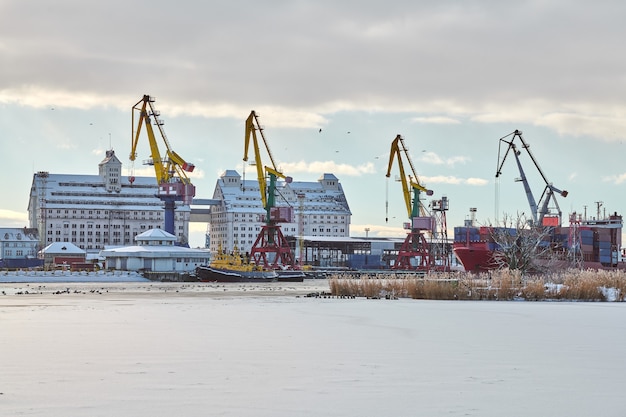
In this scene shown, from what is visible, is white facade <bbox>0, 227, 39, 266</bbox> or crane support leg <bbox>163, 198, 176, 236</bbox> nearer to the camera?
crane support leg <bbox>163, 198, 176, 236</bbox>

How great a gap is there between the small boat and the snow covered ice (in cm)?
8197

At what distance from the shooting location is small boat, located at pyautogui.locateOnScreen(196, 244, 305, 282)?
10725 centimetres

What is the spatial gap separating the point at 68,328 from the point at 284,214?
109892mm

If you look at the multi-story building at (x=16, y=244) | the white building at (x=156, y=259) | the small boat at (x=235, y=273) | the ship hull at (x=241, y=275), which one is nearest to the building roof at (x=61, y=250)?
the multi-story building at (x=16, y=244)

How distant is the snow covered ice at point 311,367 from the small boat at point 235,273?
82.0 metres

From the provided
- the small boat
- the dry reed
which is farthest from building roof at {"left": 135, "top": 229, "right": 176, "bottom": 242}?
the dry reed

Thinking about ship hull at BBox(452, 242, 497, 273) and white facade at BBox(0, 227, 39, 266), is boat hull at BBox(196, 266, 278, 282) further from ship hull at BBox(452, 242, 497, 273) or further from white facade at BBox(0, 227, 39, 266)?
white facade at BBox(0, 227, 39, 266)

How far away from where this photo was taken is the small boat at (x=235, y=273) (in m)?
107

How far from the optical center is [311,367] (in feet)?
49.4

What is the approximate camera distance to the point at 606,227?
10625 cm

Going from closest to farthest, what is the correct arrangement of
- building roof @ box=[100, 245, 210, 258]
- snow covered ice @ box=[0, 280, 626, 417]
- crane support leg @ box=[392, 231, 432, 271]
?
snow covered ice @ box=[0, 280, 626, 417] → building roof @ box=[100, 245, 210, 258] → crane support leg @ box=[392, 231, 432, 271]

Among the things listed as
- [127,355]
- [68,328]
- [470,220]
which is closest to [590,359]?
[127,355]

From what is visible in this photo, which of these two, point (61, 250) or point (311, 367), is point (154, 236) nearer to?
point (61, 250)

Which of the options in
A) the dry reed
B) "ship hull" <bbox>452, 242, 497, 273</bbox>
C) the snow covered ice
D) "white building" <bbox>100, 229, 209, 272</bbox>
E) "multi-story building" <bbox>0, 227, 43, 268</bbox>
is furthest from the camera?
"multi-story building" <bbox>0, 227, 43, 268</bbox>
